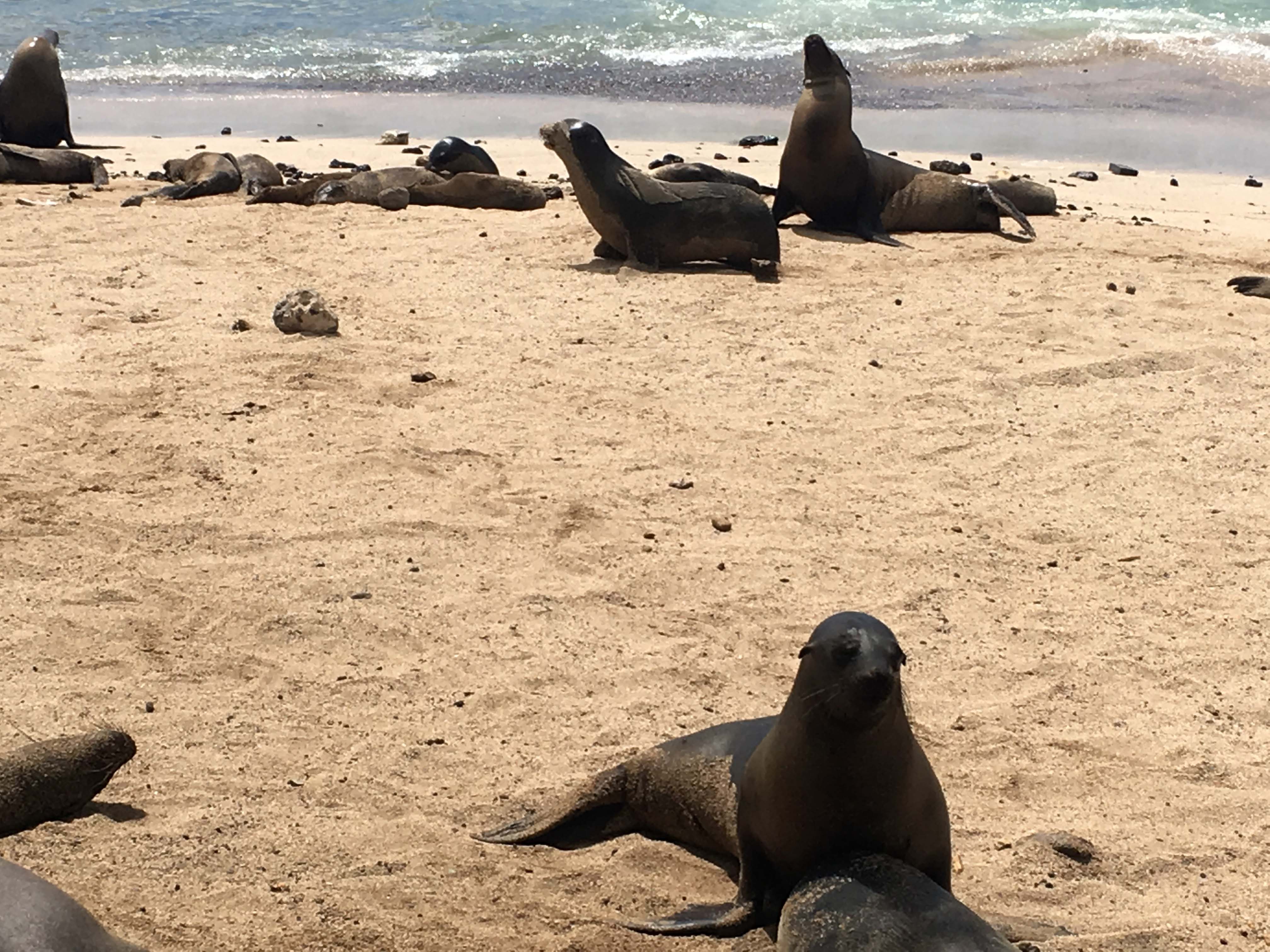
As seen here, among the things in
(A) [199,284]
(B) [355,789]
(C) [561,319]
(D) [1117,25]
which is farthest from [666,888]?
(D) [1117,25]

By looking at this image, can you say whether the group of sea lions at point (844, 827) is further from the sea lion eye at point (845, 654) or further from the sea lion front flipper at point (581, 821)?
the sea lion front flipper at point (581, 821)

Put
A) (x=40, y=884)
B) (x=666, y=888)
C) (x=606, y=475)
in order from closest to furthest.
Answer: (x=40, y=884) → (x=666, y=888) → (x=606, y=475)

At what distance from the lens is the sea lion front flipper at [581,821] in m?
3.60

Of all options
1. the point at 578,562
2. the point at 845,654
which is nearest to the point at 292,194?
the point at 578,562

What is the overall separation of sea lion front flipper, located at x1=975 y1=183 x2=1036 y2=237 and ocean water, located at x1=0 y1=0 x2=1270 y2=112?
7583 millimetres

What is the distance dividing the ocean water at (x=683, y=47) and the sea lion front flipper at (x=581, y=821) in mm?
14900

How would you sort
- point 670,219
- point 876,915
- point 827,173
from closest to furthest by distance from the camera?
point 876,915, point 670,219, point 827,173

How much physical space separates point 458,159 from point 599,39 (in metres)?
12.2

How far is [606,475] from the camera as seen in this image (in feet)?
18.9

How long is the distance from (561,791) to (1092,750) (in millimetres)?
1464

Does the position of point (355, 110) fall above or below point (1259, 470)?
above

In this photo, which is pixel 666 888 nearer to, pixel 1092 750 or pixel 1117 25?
pixel 1092 750

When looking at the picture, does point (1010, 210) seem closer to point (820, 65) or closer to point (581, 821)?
point (820, 65)

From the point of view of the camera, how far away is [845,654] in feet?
10.1
